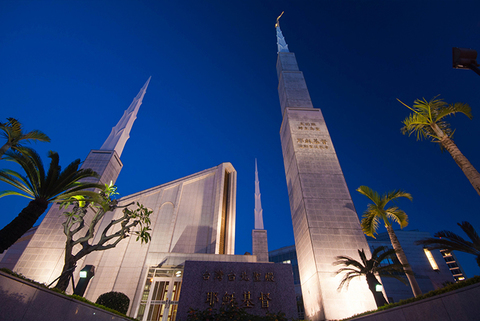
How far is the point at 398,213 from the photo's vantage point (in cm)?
1510

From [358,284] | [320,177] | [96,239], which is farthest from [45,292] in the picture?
[96,239]

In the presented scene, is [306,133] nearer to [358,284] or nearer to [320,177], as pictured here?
[320,177]

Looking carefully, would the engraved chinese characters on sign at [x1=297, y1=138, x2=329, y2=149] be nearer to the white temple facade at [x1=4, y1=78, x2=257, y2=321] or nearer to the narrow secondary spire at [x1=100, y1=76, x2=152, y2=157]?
the white temple facade at [x1=4, y1=78, x2=257, y2=321]

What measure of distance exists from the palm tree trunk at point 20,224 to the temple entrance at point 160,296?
11.3 m

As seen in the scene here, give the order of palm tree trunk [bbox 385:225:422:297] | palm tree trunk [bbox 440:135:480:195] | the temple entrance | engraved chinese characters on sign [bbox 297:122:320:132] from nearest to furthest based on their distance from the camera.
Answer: palm tree trunk [bbox 440:135:480:195] → palm tree trunk [bbox 385:225:422:297] → the temple entrance → engraved chinese characters on sign [bbox 297:122:320:132]

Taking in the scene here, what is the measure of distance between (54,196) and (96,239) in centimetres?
1788

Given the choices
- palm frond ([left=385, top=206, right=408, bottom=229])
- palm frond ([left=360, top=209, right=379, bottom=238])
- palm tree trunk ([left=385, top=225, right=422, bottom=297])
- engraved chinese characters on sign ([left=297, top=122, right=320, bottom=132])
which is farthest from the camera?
engraved chinese characters on sign ([left=297, top=122, right=320, bottom=132])

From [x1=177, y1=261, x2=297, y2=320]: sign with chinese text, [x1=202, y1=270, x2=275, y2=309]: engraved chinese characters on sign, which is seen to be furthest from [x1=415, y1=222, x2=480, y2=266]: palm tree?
[x1=202, y1=270, x2=275, y2=309]: engraved chinese characters on sign

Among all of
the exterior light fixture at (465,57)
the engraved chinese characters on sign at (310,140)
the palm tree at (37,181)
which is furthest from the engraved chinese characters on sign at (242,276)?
the exterior light fixture at (465,57)

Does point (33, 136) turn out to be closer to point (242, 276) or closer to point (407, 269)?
point (242, 276)

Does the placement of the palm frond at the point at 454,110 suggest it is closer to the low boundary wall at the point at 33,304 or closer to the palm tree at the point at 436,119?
the palm tree at the point at 436,119

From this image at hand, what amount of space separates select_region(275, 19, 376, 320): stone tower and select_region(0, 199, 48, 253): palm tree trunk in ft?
52.2

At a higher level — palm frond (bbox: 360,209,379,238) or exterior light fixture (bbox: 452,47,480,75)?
palm frond (bbox: 360,209,379,238)

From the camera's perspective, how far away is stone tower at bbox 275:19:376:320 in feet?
50.3
